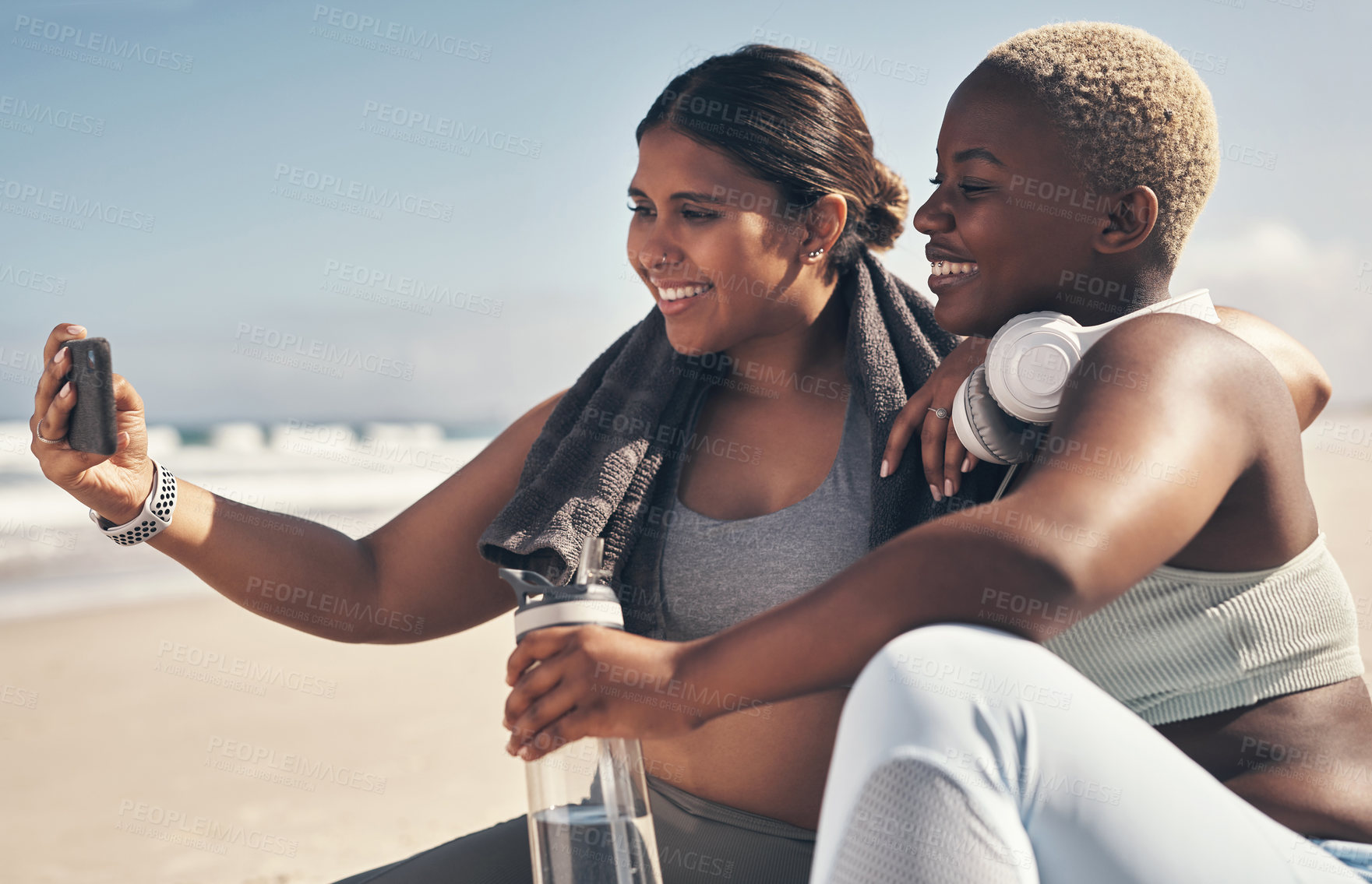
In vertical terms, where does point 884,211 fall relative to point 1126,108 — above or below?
above

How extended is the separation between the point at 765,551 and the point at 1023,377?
24.9 inches

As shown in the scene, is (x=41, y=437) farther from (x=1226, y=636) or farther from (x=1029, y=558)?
(x=1226, y=636)

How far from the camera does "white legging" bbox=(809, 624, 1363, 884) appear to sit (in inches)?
36.0

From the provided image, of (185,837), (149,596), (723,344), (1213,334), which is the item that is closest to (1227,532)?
(1213,334)

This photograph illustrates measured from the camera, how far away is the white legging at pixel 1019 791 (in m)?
0.92

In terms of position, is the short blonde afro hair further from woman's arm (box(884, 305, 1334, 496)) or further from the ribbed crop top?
the ribbed crop top

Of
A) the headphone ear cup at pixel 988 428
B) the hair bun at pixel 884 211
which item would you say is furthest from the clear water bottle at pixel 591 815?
the hair bun at pixel 884 211

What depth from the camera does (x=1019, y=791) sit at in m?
0.93

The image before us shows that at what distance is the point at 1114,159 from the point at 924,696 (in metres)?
0.83

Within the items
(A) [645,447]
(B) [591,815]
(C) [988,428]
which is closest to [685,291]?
(A) [645,447]

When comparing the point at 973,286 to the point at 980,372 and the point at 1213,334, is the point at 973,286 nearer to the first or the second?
the point at 980,372

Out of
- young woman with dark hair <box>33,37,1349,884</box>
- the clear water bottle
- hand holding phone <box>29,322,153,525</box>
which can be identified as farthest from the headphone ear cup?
hand holding phone <box>29,322,153,525</box>

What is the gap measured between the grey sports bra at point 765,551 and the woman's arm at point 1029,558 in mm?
635

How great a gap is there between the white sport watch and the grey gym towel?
591mm
